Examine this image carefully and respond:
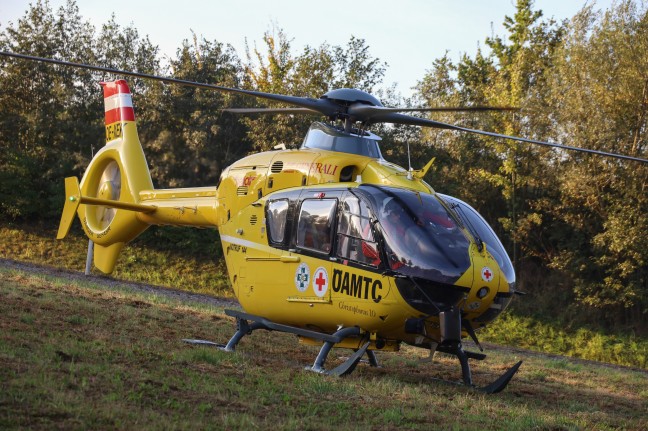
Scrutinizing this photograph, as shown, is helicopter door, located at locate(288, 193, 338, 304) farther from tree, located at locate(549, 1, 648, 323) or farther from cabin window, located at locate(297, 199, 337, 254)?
tree, located at locate(549, 1, 648, 323)

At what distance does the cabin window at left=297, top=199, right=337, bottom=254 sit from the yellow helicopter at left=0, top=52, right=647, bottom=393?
2cm

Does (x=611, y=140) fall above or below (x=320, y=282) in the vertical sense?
above

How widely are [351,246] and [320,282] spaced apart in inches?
31.1

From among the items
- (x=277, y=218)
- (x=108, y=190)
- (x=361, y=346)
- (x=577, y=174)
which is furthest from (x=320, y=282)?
(x=577, y=174)

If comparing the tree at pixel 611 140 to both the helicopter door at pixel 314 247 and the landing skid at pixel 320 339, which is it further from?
the helicopter door at pixel 314 247

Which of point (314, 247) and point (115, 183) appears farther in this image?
point (115, 183)

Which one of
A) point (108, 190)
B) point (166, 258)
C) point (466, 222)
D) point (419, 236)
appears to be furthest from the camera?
point (166, 258)

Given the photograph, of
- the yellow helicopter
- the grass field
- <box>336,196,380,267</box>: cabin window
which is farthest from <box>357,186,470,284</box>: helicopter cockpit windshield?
the grass field

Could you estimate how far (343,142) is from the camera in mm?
12938

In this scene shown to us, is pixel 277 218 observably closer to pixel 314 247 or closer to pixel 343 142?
pixel 314 247

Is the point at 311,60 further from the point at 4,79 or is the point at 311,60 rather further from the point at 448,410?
the point at 448,410

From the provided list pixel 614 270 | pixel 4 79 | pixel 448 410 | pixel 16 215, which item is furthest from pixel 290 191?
pixel 4 79

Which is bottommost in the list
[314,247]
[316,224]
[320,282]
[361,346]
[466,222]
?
[361,346]

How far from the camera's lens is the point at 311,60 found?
35750 mm
